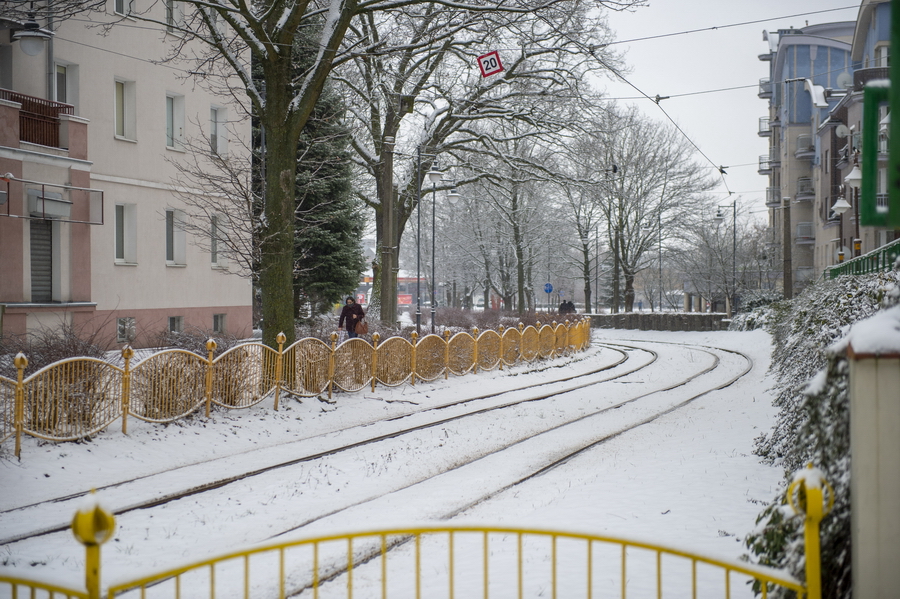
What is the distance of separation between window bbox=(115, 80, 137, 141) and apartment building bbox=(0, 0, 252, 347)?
0.03 metres

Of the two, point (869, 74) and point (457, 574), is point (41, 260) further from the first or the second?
point (869, 74)


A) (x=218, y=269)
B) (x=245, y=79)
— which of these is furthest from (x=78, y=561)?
(x=218, y=269)

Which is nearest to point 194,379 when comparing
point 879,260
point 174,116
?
point 879,260

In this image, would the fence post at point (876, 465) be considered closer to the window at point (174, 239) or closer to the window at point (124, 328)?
the window at point (124, 328)

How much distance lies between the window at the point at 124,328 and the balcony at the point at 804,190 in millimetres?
50287

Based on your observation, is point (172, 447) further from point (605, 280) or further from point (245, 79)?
point (605, 280)

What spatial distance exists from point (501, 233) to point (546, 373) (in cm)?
2713

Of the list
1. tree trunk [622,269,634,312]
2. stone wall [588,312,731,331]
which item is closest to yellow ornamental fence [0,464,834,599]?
stone wall [588,312,731,331]

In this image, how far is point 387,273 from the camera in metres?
23.4

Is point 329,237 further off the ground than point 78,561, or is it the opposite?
point 329,237

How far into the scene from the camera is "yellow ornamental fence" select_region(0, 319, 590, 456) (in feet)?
29.6

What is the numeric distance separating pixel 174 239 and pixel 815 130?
46566 millimetres

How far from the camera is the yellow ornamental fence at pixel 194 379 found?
903 centimetres

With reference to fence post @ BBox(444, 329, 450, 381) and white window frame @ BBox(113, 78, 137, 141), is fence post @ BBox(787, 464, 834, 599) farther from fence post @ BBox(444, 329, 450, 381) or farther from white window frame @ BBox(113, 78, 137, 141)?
white window frame @ BBox(113, 78, 137, 141)
